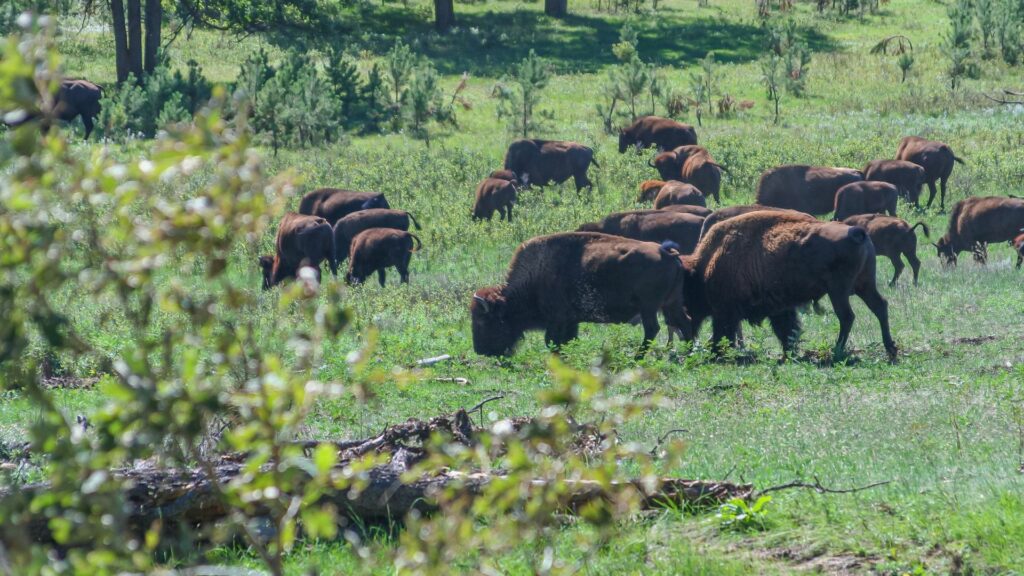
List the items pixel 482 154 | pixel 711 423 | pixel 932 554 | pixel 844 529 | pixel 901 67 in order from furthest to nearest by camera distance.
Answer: pixel 901 67 < pixel 482 154 < pixel 711 423 < pixel 844 529 < pixel 932 554

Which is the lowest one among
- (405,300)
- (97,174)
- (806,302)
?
(405,300)

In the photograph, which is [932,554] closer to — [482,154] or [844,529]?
[844,529]

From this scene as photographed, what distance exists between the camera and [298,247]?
21172mm

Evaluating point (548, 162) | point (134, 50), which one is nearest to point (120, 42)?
point (134, 50)

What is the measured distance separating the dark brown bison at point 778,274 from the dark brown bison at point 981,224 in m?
8.21

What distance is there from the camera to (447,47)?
48.5m

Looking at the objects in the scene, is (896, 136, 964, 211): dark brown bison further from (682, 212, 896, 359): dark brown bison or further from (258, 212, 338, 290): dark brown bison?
(682, 212, 896, 359): dark brown bison

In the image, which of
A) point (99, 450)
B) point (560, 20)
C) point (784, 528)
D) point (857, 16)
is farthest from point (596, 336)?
point (857, 16)

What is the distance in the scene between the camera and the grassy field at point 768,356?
19.3ft

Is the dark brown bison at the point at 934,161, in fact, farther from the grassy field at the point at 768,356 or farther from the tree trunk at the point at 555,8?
the tree trunk at the point at 555,8

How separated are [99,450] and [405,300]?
52.3 feet

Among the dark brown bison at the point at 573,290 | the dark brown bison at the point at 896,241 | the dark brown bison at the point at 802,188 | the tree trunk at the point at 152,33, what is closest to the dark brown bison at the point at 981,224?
the dark brown bison at the point at 896,241

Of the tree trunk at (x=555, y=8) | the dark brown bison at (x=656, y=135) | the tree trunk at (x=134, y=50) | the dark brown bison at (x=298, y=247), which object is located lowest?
the dark brown bison at (x=298, y=247)

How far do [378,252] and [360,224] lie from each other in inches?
69.0
